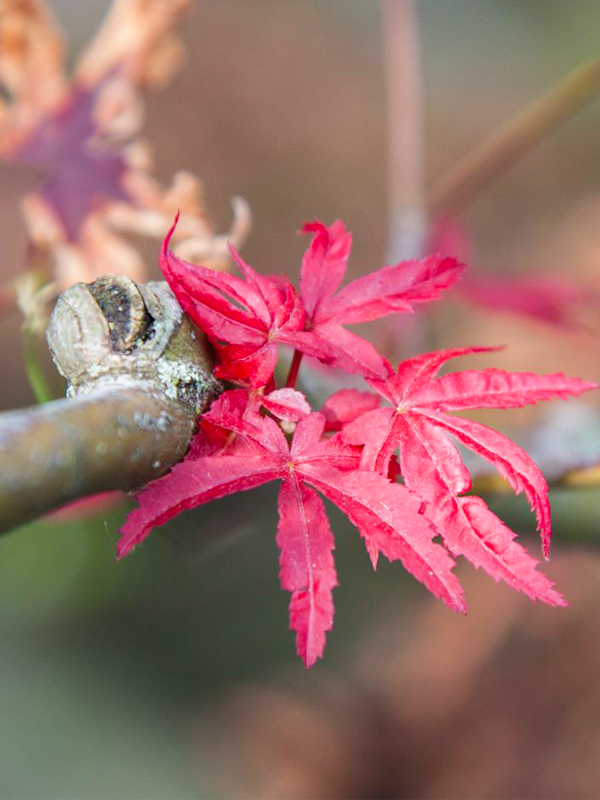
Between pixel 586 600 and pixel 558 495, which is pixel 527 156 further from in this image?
pixel 558 495

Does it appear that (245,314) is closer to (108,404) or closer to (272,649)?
(108,404)

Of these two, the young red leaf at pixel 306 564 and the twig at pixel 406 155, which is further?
the twig at pixel 406 155

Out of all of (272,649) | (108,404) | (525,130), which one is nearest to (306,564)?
(108,404)

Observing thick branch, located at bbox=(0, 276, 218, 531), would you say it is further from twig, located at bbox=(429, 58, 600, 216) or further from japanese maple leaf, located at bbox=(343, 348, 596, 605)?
twig, located at bbox=(429, 58, 600, 216)

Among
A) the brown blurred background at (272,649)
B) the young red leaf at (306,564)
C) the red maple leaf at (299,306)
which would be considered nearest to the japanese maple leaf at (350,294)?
the red maple leaf at (299,306)

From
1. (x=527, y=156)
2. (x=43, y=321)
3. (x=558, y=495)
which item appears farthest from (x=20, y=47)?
(x=527, y=156)

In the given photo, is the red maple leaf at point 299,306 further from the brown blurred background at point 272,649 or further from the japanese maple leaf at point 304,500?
the brown blurred background at point 272,649
